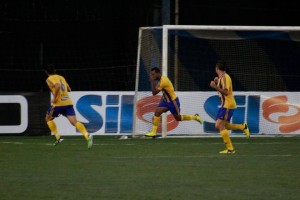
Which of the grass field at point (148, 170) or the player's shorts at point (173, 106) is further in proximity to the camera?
the player's shorts at point (173, 106)

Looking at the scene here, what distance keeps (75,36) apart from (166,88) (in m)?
6.81

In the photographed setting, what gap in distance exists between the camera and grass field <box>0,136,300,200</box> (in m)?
11.4

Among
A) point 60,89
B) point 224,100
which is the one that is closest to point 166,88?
point 60,89

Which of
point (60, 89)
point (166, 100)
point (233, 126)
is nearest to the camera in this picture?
point (60, 89)

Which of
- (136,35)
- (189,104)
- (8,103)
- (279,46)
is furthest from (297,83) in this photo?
(8,103)

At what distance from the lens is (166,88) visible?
821 inches

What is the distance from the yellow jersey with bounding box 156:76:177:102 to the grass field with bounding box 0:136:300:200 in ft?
3.43

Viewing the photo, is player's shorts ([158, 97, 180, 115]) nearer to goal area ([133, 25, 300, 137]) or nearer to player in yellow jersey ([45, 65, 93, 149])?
goal area ([133, 25, 300, 137])

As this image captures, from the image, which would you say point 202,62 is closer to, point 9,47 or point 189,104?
point 189,104

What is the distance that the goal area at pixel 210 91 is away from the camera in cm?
2205

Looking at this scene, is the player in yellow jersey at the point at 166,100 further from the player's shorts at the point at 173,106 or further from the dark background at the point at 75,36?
the dark background at the point at 75,36

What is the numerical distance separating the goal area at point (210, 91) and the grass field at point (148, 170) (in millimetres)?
1679

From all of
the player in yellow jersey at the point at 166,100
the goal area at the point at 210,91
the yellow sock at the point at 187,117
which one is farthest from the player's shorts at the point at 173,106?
the goal area at the point at 210,91

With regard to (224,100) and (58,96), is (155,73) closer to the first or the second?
(58,96)
